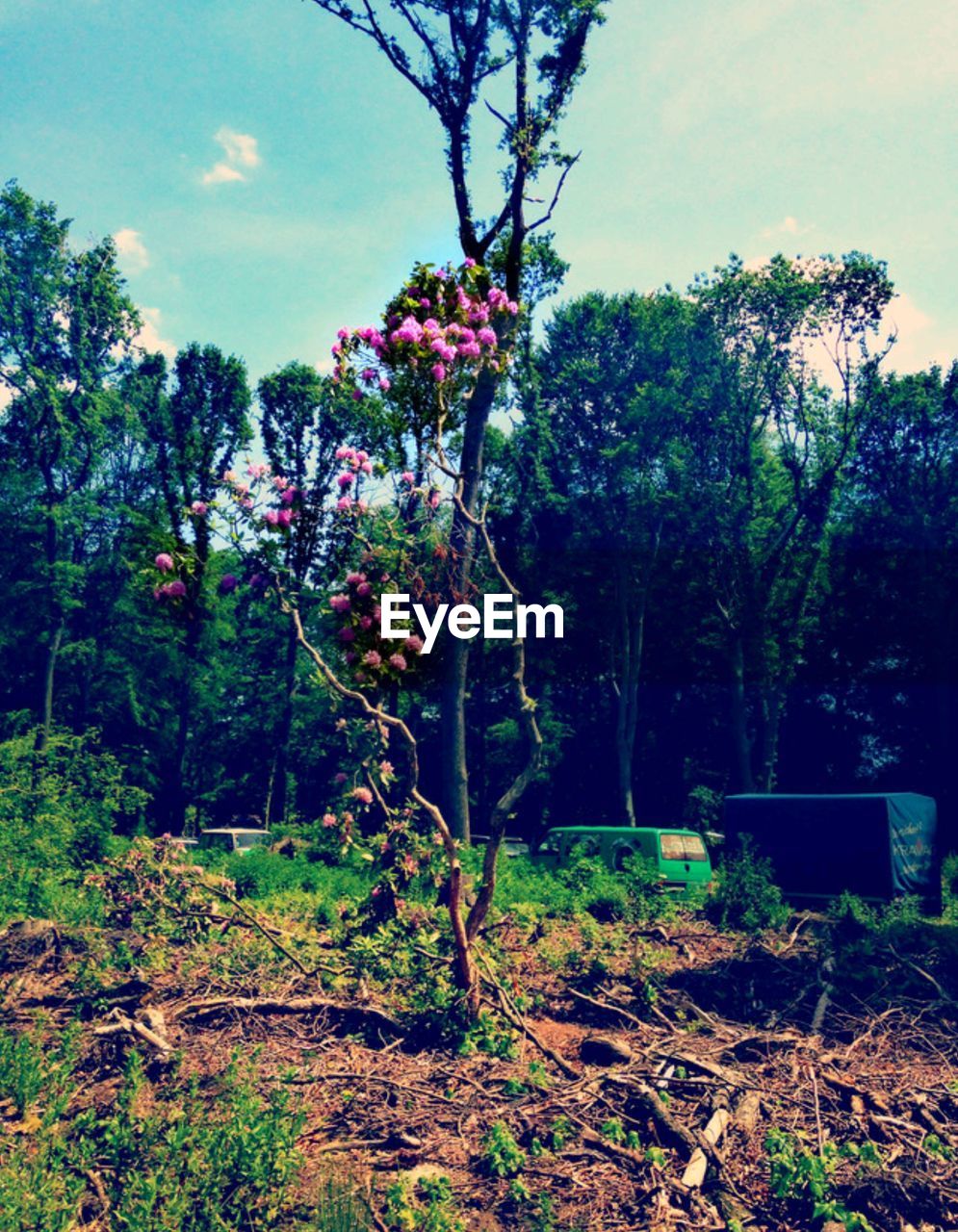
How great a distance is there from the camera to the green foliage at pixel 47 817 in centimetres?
1287

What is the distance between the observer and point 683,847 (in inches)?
839

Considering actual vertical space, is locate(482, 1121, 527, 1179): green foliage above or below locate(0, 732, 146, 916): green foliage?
below

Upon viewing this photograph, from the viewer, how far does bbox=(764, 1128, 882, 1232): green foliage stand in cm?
560

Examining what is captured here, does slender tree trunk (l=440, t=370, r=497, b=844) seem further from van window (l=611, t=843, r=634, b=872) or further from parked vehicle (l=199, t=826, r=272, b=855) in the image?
parked vehicle (l=199, t=826, r=272, b=855)

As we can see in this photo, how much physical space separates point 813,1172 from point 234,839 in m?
24.9

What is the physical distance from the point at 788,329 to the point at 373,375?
91.5 ft

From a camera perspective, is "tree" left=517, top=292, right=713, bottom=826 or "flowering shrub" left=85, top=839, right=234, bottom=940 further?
"tree" left=517, top=292, right=713, bottom=826

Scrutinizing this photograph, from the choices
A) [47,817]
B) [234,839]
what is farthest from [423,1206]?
[234,839]

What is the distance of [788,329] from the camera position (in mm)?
32531

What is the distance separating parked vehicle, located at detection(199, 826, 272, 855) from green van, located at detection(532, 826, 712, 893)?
10475 millimetres

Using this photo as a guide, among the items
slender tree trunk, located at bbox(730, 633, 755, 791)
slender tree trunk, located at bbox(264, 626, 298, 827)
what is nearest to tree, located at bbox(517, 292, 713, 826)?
slender tree trunk, located at bbox(730, 633, 755, 791)

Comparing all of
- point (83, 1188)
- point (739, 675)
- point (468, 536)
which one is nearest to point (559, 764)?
point (739, 675)

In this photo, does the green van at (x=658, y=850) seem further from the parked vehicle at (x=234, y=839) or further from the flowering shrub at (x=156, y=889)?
the flowering shrub at (x=156, y=889)

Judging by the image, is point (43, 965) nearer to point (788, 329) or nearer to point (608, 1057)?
point (608, 1057)
